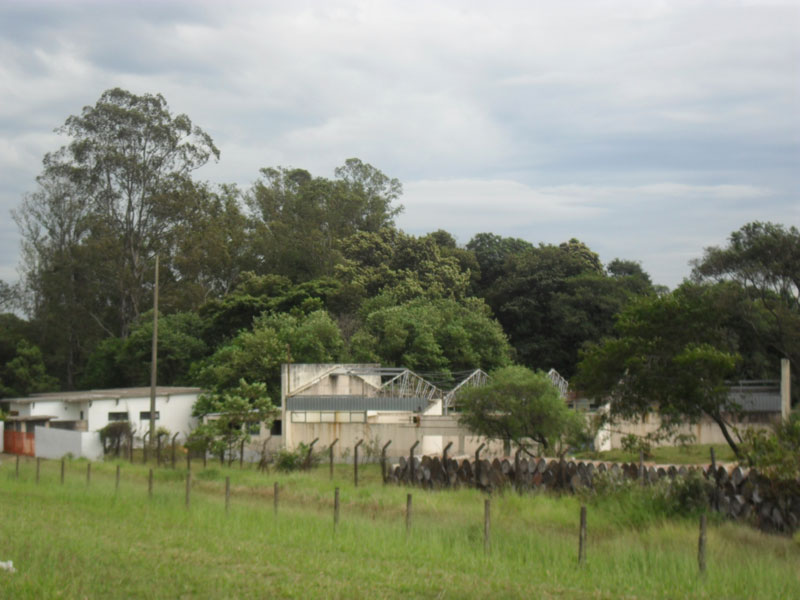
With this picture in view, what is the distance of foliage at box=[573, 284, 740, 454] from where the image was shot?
1100 inches

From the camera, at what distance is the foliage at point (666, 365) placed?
27938 millimetres

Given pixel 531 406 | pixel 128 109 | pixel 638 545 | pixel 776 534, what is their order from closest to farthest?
1. pixel 638 545
2. pixel 776 534
3. pixel 531 406
4. pixel 128 109

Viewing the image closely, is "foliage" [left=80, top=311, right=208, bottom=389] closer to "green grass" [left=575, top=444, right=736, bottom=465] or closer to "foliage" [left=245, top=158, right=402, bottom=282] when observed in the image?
"foliage" [left=245, top=158, right=402, bottom=282]

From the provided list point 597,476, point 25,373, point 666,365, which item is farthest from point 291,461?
point 25,373

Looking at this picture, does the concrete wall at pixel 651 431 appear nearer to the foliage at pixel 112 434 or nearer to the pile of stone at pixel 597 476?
the pile of stone at pixel 597 476

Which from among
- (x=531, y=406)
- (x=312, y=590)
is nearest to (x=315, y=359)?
(x=531, y=406)

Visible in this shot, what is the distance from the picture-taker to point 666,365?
29266 millimetres

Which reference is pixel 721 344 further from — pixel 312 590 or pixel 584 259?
pixel 584 259

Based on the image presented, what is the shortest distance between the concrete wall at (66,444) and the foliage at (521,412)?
1765 centimetres

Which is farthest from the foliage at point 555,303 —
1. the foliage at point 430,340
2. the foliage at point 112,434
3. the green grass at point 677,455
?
the foliage at point 112,434

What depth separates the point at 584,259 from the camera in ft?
201

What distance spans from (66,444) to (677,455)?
26980 mm

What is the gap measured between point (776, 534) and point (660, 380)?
1401 centimetres

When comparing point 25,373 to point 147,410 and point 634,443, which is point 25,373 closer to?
point 147,410
